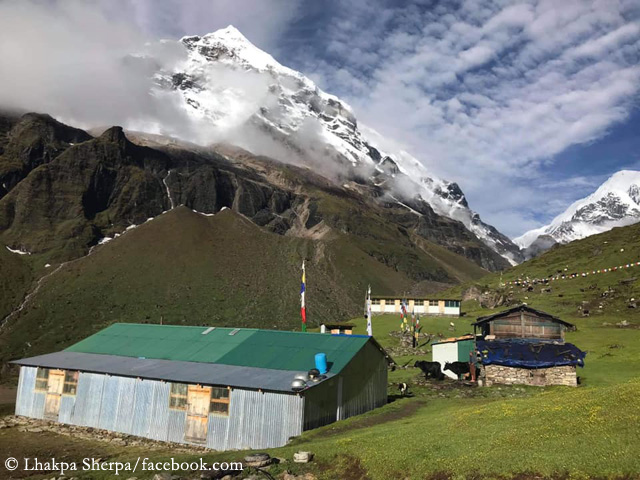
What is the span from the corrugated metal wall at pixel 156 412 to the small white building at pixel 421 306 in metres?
63.1

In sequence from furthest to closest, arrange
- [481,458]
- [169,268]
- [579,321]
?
[169,268], [579,321], [481,458]

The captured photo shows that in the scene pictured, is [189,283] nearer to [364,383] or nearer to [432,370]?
[432,370]

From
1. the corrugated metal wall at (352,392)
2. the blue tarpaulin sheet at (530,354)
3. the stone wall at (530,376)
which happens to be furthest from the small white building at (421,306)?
the corrugated metal wall at (352,392)

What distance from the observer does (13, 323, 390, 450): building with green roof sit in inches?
1203

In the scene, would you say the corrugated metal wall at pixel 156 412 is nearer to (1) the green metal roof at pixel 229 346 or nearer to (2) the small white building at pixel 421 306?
(1) the green metal roof at pixel 229 346

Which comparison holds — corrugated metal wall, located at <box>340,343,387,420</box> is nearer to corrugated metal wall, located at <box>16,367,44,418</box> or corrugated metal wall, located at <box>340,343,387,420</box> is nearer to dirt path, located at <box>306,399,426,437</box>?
dirt path, located at <box>306,399,426,437</box>

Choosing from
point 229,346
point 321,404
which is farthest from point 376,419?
point 229,346

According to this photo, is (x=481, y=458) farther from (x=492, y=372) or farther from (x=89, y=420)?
(x=89, y=420)

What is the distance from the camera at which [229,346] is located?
40.2 metres

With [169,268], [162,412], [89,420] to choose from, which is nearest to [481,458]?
[162,412]

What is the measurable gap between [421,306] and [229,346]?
58483mm

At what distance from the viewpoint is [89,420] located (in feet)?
122

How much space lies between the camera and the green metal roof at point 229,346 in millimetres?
35844

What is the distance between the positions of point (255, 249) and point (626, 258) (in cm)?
10294
